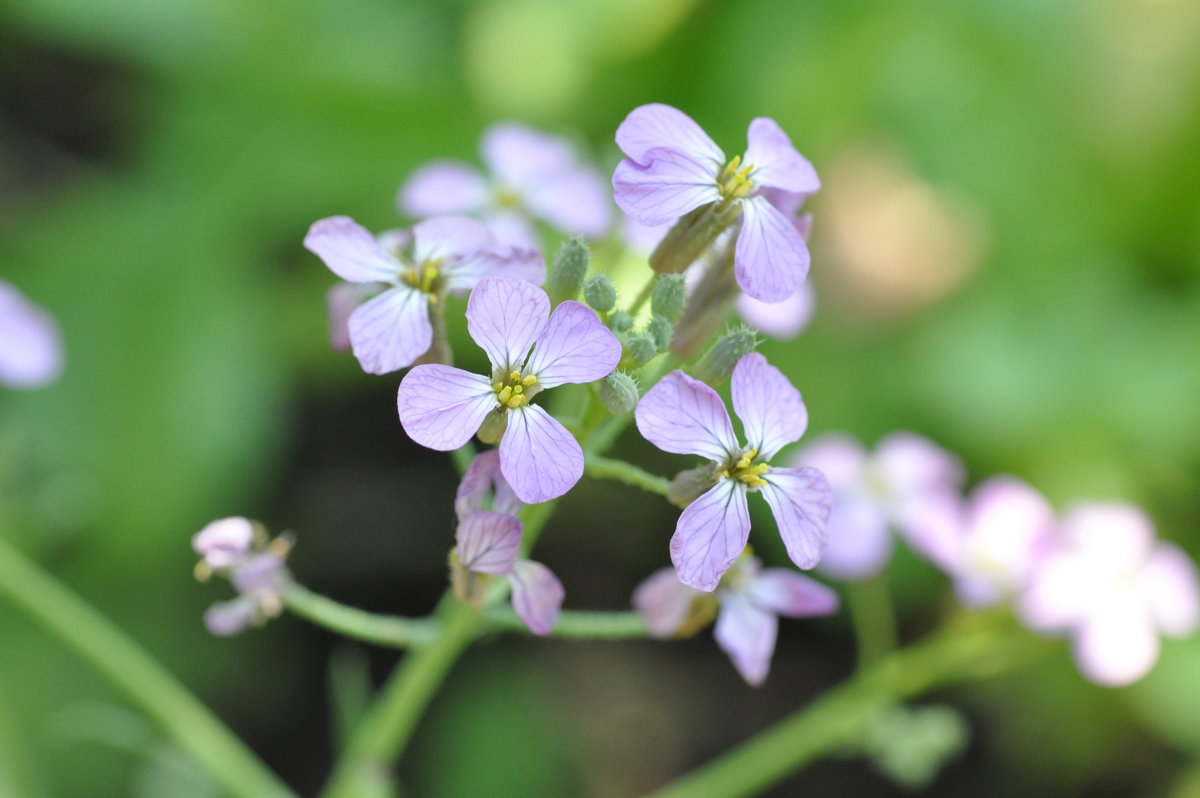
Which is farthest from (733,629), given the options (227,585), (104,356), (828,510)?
(104,356)

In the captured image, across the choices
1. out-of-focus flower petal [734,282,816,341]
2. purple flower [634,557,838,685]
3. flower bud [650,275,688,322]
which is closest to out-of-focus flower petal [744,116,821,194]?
flower bud [650,275,688,322]

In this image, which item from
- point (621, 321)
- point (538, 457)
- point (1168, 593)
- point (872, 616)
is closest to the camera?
point (538, 457)

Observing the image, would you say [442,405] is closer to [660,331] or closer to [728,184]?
[660,331]

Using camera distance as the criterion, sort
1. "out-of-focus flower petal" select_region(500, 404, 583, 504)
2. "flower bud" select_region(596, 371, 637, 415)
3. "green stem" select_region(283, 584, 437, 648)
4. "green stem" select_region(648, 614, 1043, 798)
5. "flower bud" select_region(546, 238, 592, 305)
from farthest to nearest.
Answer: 1. "green stem" select_region(648, 614, 1043, 798)
2. "green stem" select_region(283, 584, 437, 648)
3. "flower bud" select_region(546, 238, 592, 305)
4. "flower bud" select_region(596, 371, 637, 415)
5. "out-of-focus flower petal" select_region(500, 404, 583, 504)

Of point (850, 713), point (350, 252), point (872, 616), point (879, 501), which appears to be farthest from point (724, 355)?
point (872, 616)

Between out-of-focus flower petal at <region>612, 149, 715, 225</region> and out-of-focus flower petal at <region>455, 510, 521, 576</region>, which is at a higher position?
out-of-focus flower petal at <region>612, 149, 715, 225</region>

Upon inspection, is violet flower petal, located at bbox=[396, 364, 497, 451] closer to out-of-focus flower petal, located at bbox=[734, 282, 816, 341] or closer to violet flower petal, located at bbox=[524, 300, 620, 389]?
violet flower petal, located at bbox=[524, 300, 620, 389]

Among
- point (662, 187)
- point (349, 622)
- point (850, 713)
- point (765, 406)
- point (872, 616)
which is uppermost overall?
point (662, 187)

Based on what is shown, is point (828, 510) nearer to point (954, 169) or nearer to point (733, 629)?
point (733, 629)
